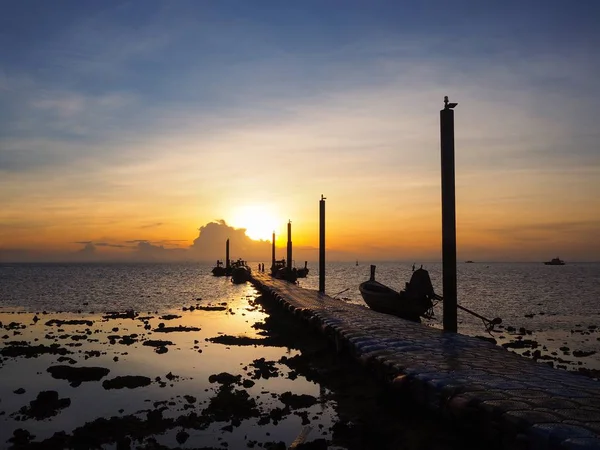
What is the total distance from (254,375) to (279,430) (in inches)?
183

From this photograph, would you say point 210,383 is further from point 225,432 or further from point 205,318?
point 205,318

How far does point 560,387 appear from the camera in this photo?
8453 mm

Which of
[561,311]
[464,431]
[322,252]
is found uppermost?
[322,252]

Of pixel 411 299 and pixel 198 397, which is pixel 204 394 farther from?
pixel 411 299

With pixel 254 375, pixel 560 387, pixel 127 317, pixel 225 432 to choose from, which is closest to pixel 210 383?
pixel 254 375

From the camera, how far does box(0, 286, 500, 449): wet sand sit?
30.0 ft

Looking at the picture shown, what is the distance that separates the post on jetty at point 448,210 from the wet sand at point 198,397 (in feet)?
14.5

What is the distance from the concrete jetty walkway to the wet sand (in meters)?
0.65

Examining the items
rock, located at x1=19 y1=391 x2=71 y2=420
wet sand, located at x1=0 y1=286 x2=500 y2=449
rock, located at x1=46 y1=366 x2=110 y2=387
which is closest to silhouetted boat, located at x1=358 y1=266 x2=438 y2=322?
wet sand, located at x1=0 y1=286 x2=500 y2=449

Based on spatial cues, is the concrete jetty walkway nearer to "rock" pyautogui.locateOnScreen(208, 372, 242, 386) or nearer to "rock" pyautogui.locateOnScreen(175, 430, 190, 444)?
"rock" pyautogui.locateOnScreen(208, 372, 242, 386)

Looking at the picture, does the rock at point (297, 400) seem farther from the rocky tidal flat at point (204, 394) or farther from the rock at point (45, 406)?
the rock at point (45, 406)

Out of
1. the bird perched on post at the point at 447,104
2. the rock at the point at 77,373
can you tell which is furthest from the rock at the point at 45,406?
the bird perched on post at the point at 447,104

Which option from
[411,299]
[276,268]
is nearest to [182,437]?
[411,299]

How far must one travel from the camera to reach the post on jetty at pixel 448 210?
16.8 m
